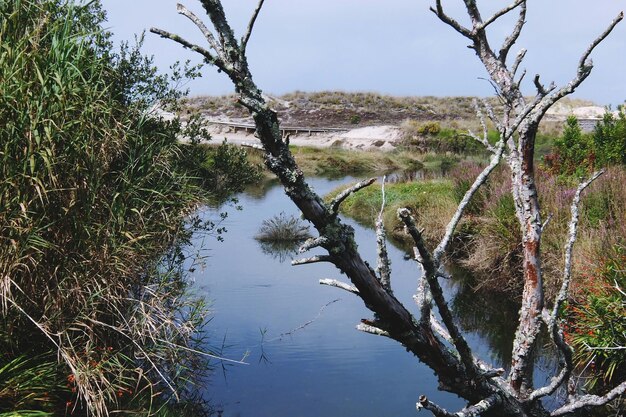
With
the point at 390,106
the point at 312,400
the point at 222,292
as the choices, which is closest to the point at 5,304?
the point at 312,400

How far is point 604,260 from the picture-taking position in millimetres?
7125

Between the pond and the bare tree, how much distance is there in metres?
3.09

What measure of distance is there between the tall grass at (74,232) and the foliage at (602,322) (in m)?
3.58

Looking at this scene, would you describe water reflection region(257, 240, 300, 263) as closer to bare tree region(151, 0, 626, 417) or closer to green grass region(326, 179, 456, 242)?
green grass region(326, 179, 456, 242)

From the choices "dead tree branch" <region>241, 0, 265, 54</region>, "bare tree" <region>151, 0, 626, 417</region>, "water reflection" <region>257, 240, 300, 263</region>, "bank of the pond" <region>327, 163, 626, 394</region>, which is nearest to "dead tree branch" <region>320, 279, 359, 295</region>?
"bare tree" <region>151, 0, 626, 417</region>

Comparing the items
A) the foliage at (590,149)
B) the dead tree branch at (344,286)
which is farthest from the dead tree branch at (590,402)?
the foliage at (590,149)

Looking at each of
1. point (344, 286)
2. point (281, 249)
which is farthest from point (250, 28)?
point (281, 249)

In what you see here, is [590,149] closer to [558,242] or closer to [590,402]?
[558,242]

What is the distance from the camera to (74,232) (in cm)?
570

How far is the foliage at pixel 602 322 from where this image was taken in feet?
19.5

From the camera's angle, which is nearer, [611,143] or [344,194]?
[344,194]

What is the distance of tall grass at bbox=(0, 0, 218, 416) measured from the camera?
5.26 metres

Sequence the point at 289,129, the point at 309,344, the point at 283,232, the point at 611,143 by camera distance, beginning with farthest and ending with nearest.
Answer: the point at 289,129
the point at 283,232
the point at 611,143
the point at 309,344

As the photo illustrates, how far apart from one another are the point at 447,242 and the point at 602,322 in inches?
146
